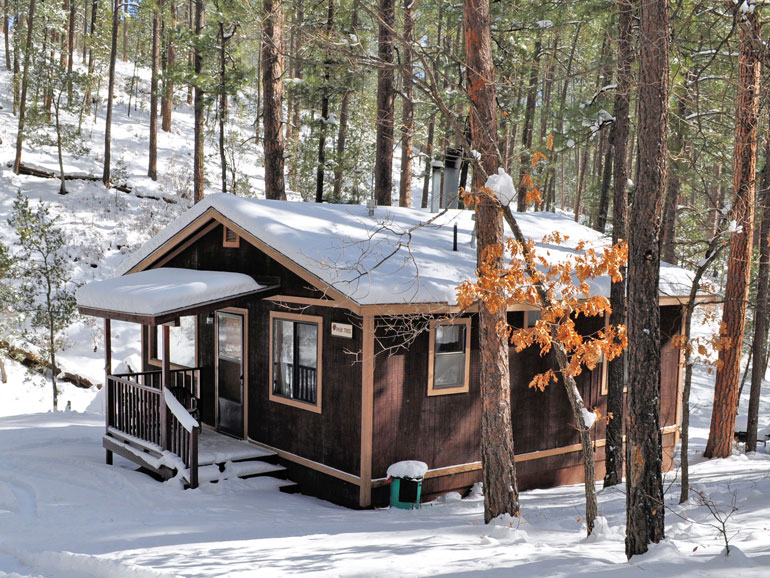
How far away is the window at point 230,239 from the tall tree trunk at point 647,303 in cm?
629

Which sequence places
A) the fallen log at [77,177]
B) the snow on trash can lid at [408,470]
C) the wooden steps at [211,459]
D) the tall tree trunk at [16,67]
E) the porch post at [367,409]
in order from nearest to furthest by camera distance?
the porch post at [367,409]
the snow on trash can lid at [408,470]
the wooden steps at [211,459]
the fallen log at [77,177]
the tall tree trunk at [16,67]

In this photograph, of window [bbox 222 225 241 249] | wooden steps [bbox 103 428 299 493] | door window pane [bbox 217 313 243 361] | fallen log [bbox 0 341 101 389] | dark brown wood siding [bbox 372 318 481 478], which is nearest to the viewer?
dark brown wood siding [bbox 372 318 481 478]

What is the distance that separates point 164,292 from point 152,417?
187cm

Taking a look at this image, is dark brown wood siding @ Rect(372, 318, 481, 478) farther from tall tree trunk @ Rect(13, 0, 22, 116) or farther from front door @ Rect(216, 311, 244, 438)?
tall tree trunk @ Rect(13, 0, 22, 116)

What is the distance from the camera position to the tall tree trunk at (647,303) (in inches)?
207

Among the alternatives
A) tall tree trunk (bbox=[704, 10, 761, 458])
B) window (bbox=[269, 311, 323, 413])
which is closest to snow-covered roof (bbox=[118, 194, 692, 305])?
tall tree trunk (bbox=[704, 10, 761, 458])

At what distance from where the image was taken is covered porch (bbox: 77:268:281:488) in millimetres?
8516

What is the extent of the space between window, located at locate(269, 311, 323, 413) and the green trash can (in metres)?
1.35

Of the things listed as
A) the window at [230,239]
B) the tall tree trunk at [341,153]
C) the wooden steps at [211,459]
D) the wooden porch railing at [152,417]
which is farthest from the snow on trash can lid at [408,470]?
the tall tree trunk at [341,153]

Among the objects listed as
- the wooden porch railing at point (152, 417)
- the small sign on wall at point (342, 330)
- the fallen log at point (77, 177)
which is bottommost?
the wooden porch railing at point (152, 417)

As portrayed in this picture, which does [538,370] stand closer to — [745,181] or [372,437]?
[372,437]

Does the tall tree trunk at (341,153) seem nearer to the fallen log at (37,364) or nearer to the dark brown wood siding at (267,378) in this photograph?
the dark brown wood siding at (267,378)

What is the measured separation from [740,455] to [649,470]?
323 inches

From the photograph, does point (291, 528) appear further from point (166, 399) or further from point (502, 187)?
point (502, 187)
